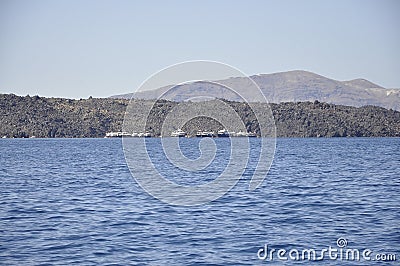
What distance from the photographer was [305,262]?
2202 cm

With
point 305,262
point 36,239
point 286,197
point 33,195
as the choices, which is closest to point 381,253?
point 305,262

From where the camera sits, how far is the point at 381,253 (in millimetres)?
23078

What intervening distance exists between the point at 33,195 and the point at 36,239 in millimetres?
15745

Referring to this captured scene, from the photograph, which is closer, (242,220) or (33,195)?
(242,220)

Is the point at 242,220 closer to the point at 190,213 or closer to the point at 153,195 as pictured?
the point at 190,213

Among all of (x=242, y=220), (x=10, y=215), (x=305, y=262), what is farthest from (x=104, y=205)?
(x=305, y=262)

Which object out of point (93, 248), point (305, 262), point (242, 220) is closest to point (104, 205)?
point (242, 220)

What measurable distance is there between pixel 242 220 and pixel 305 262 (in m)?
8.06

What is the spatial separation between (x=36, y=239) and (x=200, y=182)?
27.1 m

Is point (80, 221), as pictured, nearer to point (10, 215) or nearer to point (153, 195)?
point (10, 215)

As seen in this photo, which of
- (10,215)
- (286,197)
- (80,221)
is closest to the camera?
(80,221)

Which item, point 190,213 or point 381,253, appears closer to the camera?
point 381,253

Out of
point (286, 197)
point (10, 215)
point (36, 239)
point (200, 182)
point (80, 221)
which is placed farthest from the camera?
point (200, 182)

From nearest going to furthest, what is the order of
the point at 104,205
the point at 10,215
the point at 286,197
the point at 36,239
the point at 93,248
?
the point at 93,248 → the point at 36,239 → the point at 10,215 → the point at 104,205 → the point at 286,197
